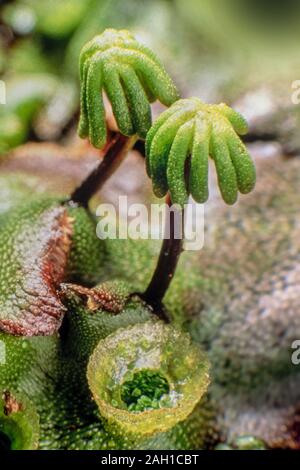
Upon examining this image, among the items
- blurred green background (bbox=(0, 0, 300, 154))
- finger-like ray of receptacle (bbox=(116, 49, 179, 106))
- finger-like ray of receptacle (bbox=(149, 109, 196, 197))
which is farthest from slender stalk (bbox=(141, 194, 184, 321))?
blurred green background (bbox=(0, 0, 300, 154))

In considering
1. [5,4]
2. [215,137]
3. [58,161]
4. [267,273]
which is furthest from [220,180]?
[5,4]

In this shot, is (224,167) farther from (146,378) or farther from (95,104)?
(146,378)

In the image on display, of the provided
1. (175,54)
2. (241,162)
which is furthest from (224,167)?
(175,54)

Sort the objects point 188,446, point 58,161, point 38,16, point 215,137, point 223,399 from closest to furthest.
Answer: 1. point 215,137
2. point 188,446
3. point 223,399
4. point 58,161
5. point 38,16

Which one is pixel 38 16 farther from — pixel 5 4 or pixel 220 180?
pixel 220 180

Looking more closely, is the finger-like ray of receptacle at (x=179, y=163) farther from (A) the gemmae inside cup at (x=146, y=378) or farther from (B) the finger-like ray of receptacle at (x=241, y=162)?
(A) the gemmae inside cup at (x=146, y=378)

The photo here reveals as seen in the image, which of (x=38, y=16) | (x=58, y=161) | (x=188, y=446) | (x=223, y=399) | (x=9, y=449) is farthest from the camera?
(x=38, y=16)

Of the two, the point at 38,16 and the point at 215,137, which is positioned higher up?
the point at 38,16
